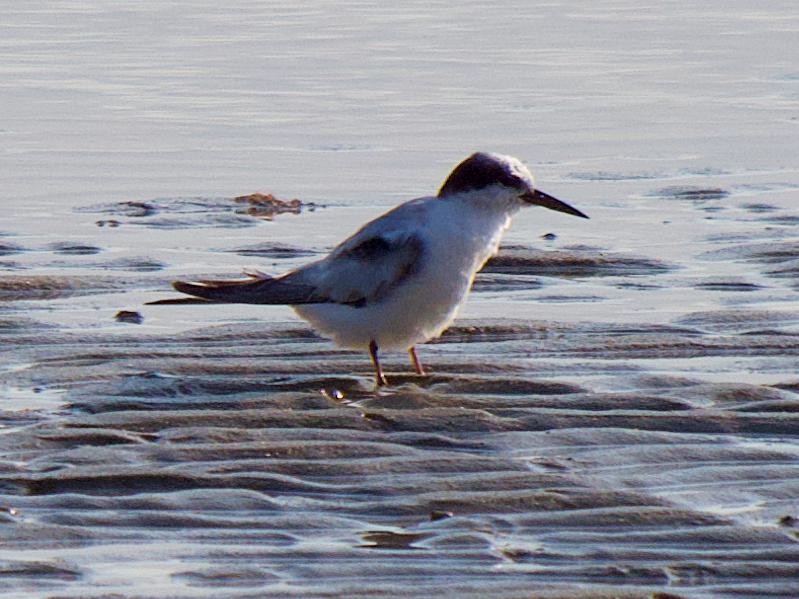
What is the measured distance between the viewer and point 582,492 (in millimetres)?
5387

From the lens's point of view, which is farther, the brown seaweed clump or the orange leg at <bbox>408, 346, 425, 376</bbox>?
the brown seaweed clump

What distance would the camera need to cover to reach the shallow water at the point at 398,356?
197 inches

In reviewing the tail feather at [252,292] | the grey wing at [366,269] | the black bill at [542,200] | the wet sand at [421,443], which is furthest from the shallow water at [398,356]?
the black bill at [542,200]

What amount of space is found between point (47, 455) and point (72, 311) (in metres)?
2.31

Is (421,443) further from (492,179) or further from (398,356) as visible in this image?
(398,356)

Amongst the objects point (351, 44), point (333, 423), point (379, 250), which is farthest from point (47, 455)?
point (351, 44)

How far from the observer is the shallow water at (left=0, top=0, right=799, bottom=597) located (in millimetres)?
4992

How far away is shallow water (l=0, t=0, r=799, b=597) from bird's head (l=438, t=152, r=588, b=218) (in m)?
0.58

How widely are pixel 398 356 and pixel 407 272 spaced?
64 cm

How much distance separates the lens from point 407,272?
728 cm

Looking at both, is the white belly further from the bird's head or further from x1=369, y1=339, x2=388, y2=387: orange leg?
the bird's head

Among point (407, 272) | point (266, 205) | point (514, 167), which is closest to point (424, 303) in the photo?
point (407, 272)

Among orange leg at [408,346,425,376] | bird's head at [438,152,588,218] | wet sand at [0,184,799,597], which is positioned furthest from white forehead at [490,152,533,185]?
orange leg at [408,346,425,376]

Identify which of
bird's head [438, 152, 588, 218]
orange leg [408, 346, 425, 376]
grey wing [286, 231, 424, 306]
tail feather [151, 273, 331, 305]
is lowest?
orange leg [408, 346, 425, 376]
